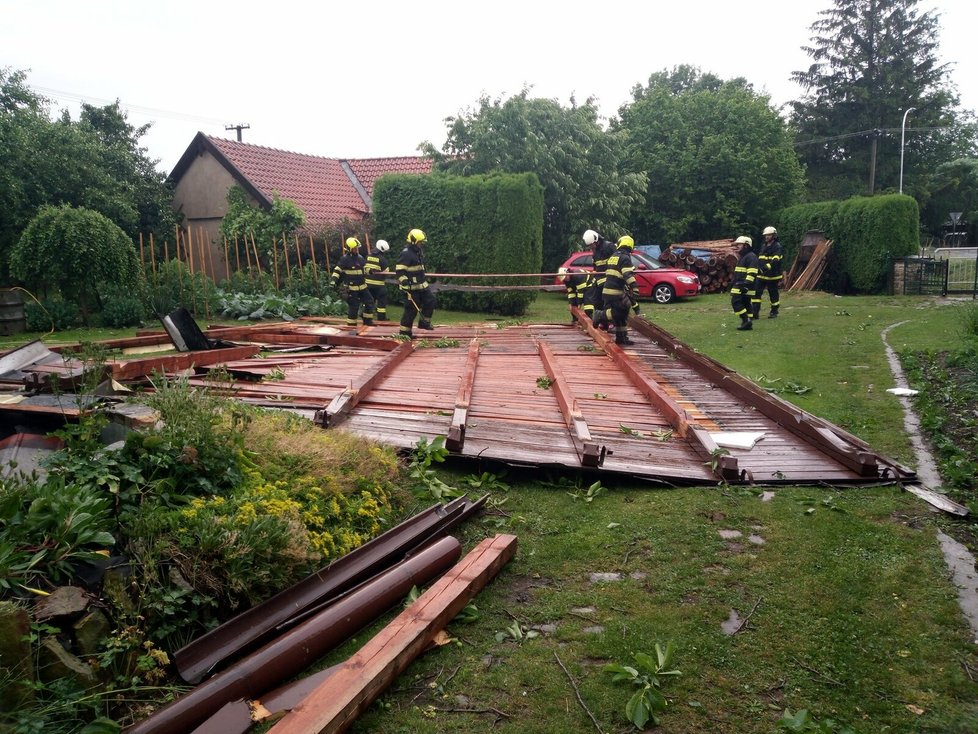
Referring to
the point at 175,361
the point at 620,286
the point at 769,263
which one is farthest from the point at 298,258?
the point at 769,263

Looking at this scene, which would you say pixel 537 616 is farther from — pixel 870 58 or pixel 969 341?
pixel 870 58

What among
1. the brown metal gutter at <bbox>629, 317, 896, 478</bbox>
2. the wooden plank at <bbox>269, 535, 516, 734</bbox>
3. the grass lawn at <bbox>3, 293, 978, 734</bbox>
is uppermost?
the brown metal gutter at <bbox>629, 317, 896, 478</bbox>

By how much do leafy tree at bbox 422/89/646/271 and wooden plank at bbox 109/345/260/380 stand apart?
1333cm

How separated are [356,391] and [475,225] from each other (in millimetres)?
13265

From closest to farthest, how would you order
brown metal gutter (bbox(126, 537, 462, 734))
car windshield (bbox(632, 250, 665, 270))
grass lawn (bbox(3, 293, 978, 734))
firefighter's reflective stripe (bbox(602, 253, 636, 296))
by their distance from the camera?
brown metal gutter (bbox(126, 537, 462, 734)) < grass lawn (bbox(3, 293, 978, 734)) < firefighter's reflective stripe (bbox(602, 253, 636, 296)) < car windshield (bbox(632, 250, 665, 270))

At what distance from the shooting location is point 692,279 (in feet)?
72.4

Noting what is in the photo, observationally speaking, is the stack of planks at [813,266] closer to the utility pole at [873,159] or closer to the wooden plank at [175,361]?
the wooden plank at [175,361]

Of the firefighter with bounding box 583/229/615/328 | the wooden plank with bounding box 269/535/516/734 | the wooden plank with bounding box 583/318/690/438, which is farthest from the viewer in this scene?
the firefighter with bounding box 583/229/615/328

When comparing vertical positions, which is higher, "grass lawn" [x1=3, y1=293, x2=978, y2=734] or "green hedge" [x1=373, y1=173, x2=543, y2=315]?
"green hedge" [x1=373, y1=173, x2=543, y2=315]

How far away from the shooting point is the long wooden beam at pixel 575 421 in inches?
225

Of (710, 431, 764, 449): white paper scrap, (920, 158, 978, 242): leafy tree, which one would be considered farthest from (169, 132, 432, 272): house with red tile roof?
(920, 158, 978, 242): leafy tree

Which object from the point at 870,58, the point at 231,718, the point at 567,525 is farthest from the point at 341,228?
the point at 870,58

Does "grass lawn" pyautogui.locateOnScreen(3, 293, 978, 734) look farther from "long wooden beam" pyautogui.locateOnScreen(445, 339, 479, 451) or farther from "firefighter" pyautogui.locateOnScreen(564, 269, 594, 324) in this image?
"firefighter" pyautogui.locateOnScreen(564, 269, 594, 324)

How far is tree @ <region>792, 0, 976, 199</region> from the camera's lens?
145ft
